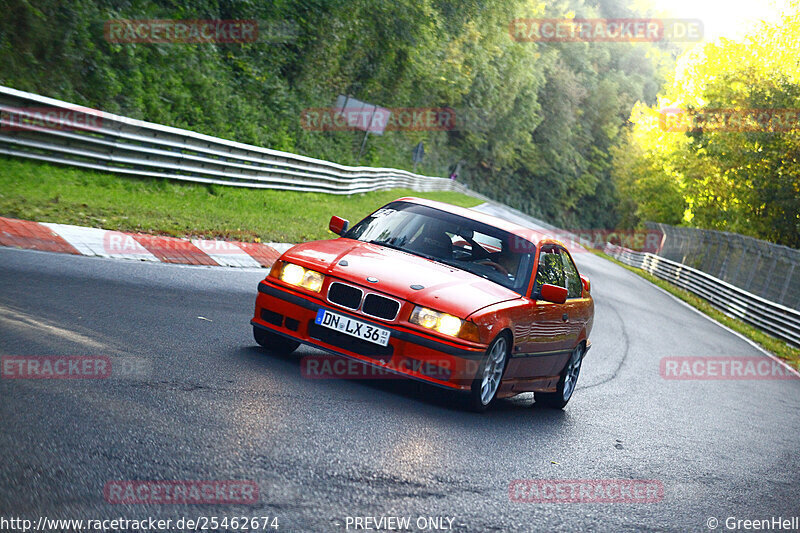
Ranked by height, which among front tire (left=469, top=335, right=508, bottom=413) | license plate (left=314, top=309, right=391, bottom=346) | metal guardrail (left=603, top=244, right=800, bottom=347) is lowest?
metal guardrail (left=603, top=244, right=800, bottom=347)

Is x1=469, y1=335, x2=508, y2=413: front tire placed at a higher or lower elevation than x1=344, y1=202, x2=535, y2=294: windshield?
lower

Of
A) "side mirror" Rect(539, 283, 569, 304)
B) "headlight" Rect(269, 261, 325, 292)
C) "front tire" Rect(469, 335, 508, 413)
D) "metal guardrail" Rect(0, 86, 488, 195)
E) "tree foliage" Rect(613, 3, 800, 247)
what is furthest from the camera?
"tree foliage" Rect(613, 3, 800, 247)

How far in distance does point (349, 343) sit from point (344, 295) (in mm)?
355

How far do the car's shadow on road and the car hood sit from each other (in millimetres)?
638

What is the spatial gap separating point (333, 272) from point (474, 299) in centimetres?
103

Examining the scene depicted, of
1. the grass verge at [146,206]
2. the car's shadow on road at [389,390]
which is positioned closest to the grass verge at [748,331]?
the grass verge at [146,206]

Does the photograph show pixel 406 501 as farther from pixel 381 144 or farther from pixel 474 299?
pixel 381 144

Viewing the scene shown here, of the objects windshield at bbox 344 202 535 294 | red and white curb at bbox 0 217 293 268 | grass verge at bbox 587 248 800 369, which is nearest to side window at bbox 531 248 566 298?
windshield at bbox 344 202 535 294

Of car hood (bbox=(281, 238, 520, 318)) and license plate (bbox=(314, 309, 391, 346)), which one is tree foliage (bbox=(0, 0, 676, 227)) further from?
license plate (bbox=(314, 309, 391, 346))

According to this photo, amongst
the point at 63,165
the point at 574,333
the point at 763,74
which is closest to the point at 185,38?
the point at 63,165

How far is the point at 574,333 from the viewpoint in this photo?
878 centimetres

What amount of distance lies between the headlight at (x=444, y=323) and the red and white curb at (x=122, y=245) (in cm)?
484

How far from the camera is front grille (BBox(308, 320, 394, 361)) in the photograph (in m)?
6.67

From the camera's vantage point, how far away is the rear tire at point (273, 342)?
755cm
